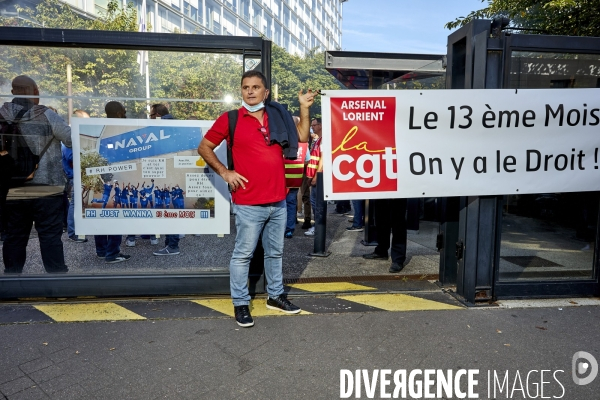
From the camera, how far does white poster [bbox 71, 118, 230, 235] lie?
13.9 ft

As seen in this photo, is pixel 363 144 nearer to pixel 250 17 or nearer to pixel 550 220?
pixel 550 220

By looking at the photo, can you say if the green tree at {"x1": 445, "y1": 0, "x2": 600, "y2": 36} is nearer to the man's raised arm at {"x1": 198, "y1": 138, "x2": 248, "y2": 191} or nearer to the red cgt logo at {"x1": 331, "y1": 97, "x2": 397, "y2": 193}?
the red cgt logo at {"x1": 331, "y1": 97, "x2": 397, "y2": 193}

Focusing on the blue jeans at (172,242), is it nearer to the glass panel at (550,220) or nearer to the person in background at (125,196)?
the person in background at (125,196)

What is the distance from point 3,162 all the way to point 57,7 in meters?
29.5

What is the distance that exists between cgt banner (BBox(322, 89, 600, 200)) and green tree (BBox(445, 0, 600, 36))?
4144 mm

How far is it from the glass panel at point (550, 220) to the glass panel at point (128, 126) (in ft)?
8.48

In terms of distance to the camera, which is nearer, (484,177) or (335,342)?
(335,342)

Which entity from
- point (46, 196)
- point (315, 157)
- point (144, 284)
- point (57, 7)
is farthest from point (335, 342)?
point (57, 7)

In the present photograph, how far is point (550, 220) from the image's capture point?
17.3ft

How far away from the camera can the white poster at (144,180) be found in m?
4.23

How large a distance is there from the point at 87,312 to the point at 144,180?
121cm

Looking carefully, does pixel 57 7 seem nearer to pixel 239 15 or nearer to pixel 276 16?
pixel 239 15

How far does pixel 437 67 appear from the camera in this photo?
5.97 metres

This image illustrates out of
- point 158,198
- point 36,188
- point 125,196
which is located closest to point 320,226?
point 158,198
